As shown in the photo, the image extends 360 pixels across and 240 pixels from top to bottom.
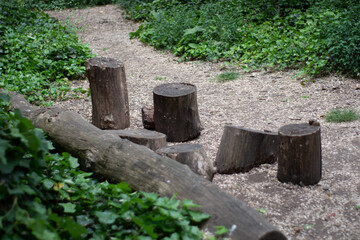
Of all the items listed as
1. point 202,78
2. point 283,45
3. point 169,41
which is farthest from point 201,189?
point 169,41

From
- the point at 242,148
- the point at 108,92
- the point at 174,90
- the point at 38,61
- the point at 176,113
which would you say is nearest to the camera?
the point at 242,148

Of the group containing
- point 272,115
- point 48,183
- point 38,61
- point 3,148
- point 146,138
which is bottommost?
point 272,115


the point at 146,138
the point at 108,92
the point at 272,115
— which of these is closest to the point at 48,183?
the point at 146,138

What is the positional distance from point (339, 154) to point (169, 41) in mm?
5575

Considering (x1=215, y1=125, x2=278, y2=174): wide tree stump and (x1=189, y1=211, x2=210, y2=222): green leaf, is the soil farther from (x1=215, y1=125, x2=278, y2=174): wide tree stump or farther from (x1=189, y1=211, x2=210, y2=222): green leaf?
(x1=189, y1=211, x2=210, y2=222): green leaf

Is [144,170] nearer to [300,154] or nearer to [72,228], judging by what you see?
[72,228]

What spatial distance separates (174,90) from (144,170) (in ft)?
6.68

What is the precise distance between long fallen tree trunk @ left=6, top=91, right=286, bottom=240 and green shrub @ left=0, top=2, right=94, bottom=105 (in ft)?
6.73

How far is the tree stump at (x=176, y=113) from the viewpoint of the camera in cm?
495

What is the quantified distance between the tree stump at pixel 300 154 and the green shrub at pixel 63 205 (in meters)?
1.36

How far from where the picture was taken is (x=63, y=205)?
2686mm

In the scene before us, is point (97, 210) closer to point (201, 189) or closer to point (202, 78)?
point (201, 189)

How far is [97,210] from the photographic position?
2879 mm

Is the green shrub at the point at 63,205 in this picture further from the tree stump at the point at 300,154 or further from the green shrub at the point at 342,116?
the green shrub at the point at 342,116
